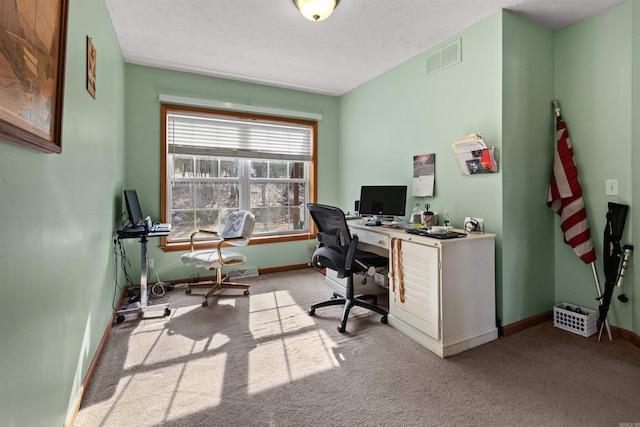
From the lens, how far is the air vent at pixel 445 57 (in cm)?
283

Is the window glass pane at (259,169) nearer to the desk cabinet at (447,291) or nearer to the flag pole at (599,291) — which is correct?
the desk cabinet at (447,291)

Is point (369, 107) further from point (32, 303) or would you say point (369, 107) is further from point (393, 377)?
point (32, 303)

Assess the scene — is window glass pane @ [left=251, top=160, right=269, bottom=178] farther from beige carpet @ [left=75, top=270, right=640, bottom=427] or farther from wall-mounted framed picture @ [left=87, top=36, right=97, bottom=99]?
wall-mounted framed picture @ [left=87, top=36, right=97, bottom=99]

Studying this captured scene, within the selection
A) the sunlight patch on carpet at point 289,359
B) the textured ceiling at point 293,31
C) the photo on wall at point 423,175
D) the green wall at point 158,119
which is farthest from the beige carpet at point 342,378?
the textured ceiling at point 293,31

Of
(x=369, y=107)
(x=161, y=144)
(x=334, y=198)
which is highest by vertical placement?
(x=369, y=107)

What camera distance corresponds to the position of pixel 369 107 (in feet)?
13.5

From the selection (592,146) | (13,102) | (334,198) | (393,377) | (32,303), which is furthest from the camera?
(334,198)

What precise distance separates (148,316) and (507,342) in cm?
315

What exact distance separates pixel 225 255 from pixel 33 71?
8.28 ft

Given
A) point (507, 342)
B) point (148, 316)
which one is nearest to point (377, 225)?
point (507, 342)

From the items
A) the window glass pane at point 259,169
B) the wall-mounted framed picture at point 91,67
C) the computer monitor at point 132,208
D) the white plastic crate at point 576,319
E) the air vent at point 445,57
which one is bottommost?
the white plastic crate at point 576,319

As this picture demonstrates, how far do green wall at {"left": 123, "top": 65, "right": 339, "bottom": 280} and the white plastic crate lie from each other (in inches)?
125

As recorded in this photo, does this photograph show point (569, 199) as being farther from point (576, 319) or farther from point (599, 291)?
point (576, 319)

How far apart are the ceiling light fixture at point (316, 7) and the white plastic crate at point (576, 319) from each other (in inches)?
Answer: 124
